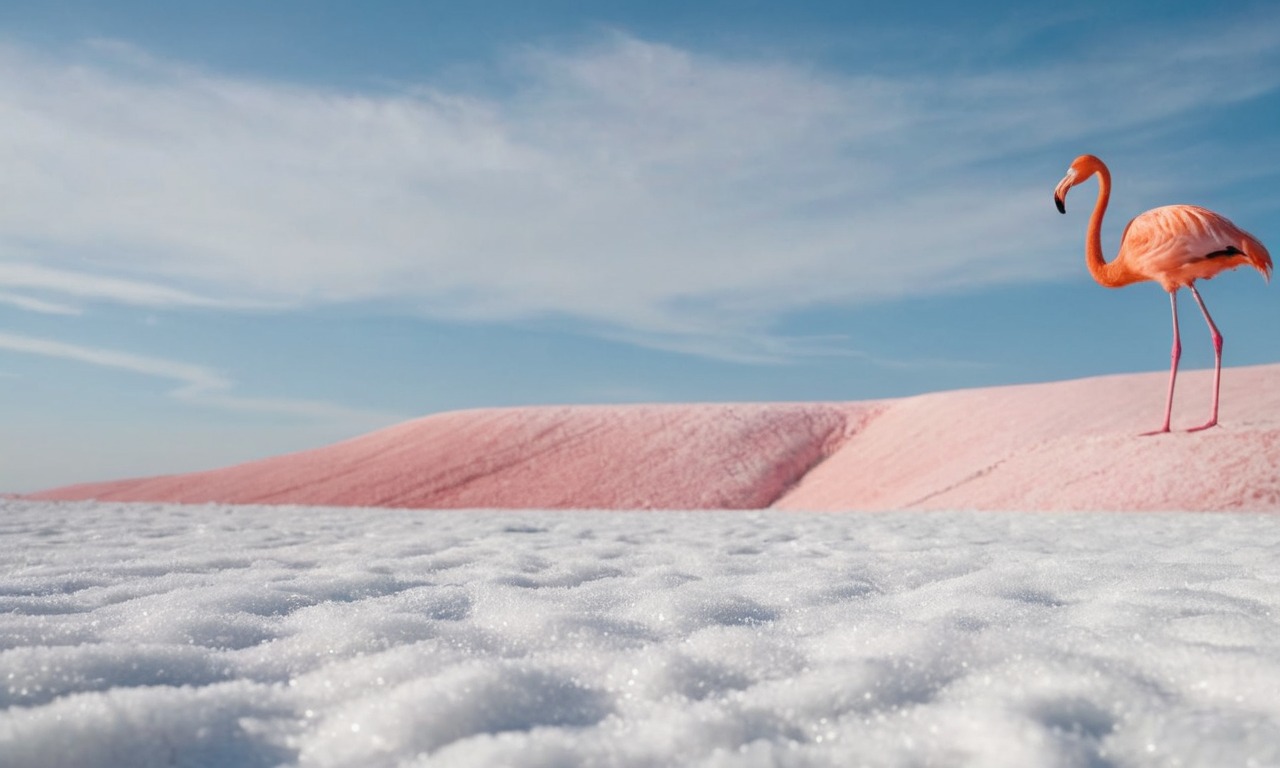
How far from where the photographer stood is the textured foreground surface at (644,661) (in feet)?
3.43

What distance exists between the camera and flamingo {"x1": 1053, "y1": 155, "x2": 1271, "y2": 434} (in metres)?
5.92

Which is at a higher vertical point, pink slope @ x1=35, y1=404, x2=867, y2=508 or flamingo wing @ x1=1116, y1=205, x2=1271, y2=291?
flamingo wing @ x1=1116, y1=205, x2=1271, y2=291

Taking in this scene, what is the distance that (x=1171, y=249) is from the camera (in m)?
6.04

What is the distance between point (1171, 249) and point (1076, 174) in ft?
3.06

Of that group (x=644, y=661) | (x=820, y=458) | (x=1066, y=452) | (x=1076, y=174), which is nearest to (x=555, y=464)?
(x=820, y=458)

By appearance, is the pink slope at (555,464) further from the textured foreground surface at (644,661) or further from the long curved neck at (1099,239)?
the textured foreground surface at (644,661)

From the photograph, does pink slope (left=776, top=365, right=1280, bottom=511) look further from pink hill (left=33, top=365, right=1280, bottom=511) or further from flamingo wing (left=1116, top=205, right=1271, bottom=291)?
flamingo wing (left=1116, top=205, right=1271, bottom=291)

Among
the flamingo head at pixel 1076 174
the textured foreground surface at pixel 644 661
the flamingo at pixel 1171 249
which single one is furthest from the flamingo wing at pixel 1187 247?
the textured foreground surface at pixel 644 661

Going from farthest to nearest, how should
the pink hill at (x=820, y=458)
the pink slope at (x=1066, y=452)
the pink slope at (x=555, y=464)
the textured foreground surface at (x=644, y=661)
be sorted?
the pink slope at (x=555, y=464)
the pink hill at (x=820, y=458)
the pink slope at (x=1066, y=452)
the textured foreground surface at (x=644, y=661)

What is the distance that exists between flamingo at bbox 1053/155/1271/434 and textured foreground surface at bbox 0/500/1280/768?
4050 millimetres

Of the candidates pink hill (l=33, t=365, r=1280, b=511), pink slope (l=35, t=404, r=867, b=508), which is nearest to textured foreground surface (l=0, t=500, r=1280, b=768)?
pink hill (l=33, t=365, r=1280, b=511)

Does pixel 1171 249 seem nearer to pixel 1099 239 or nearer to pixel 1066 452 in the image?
pixel 1099 239

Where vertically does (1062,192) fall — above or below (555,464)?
above

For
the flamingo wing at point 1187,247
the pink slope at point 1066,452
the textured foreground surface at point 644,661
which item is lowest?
the textured foreground surface at point 644,661
